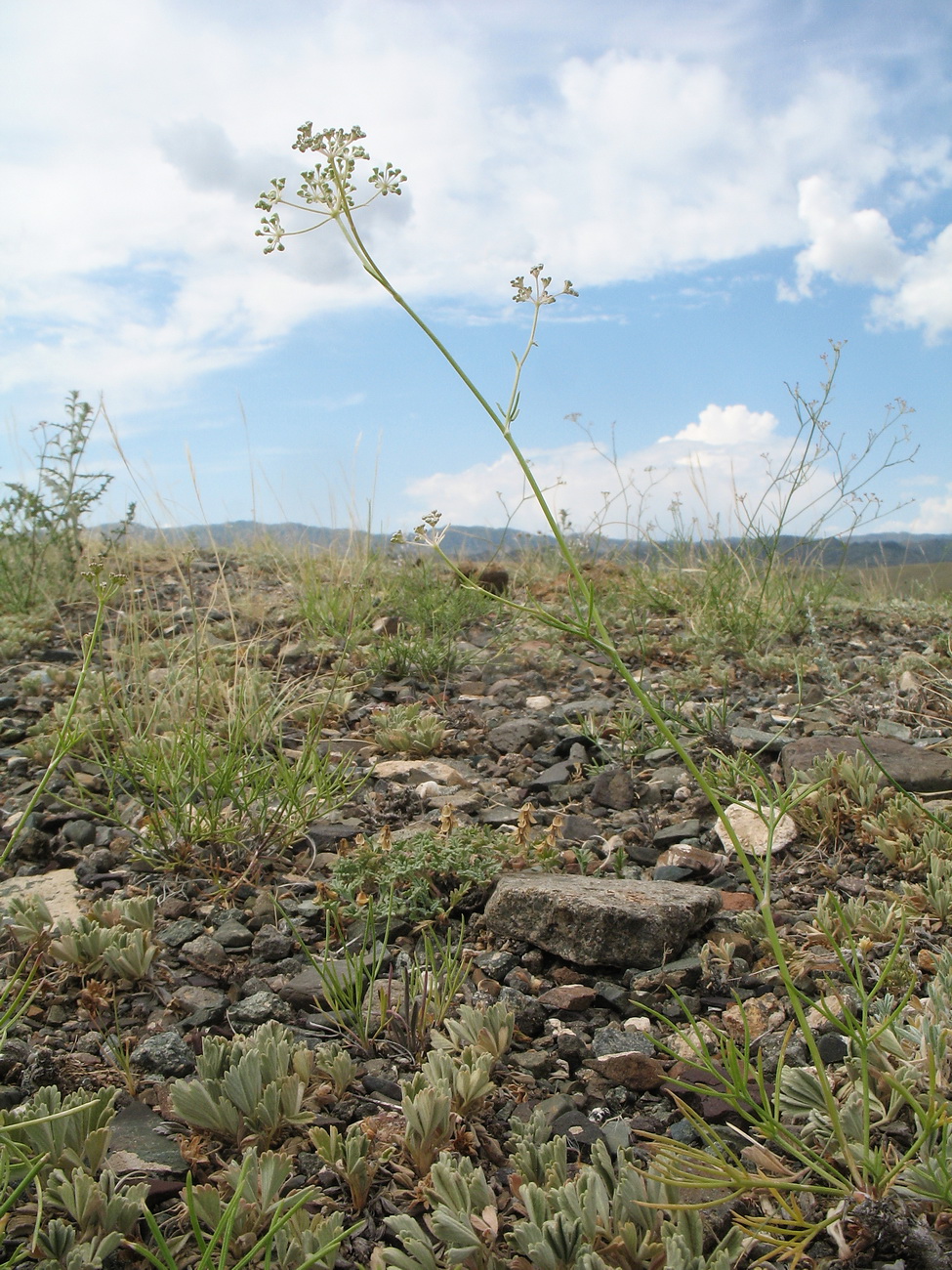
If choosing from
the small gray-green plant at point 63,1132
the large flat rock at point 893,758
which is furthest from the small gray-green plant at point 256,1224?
the large flat rock at point 893,758

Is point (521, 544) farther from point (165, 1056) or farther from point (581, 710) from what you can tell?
point (165, 1056)

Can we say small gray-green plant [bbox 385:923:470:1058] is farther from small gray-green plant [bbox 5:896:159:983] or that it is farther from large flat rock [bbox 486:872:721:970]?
small gray-green plant [bbox 5:896:159:983]

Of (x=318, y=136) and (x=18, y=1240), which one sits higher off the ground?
(x=318, y=136)

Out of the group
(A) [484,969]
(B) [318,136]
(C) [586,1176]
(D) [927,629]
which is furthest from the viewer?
(D) [927,629]

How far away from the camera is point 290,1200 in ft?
5.66

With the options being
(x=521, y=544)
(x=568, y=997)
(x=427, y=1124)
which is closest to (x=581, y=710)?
(x=568, y=997)

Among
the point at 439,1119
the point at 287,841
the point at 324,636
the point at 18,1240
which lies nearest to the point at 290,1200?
the point at 439,1119

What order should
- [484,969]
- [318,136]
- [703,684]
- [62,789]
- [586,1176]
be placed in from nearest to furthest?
[586,1176]
[318,136]
[484,969]
[62,789]
[703,684]

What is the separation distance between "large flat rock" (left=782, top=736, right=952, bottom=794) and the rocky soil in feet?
0.05

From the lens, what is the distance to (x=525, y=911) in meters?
2.60

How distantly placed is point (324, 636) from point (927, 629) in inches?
171

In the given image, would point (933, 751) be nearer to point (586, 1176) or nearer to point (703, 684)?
point (703, 684)

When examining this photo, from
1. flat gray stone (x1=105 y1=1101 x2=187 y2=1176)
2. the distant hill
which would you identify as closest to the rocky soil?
flat gray stone (x1=105 y1=1101 x2=187 y2=1176)

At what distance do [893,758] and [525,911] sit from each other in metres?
1.77
